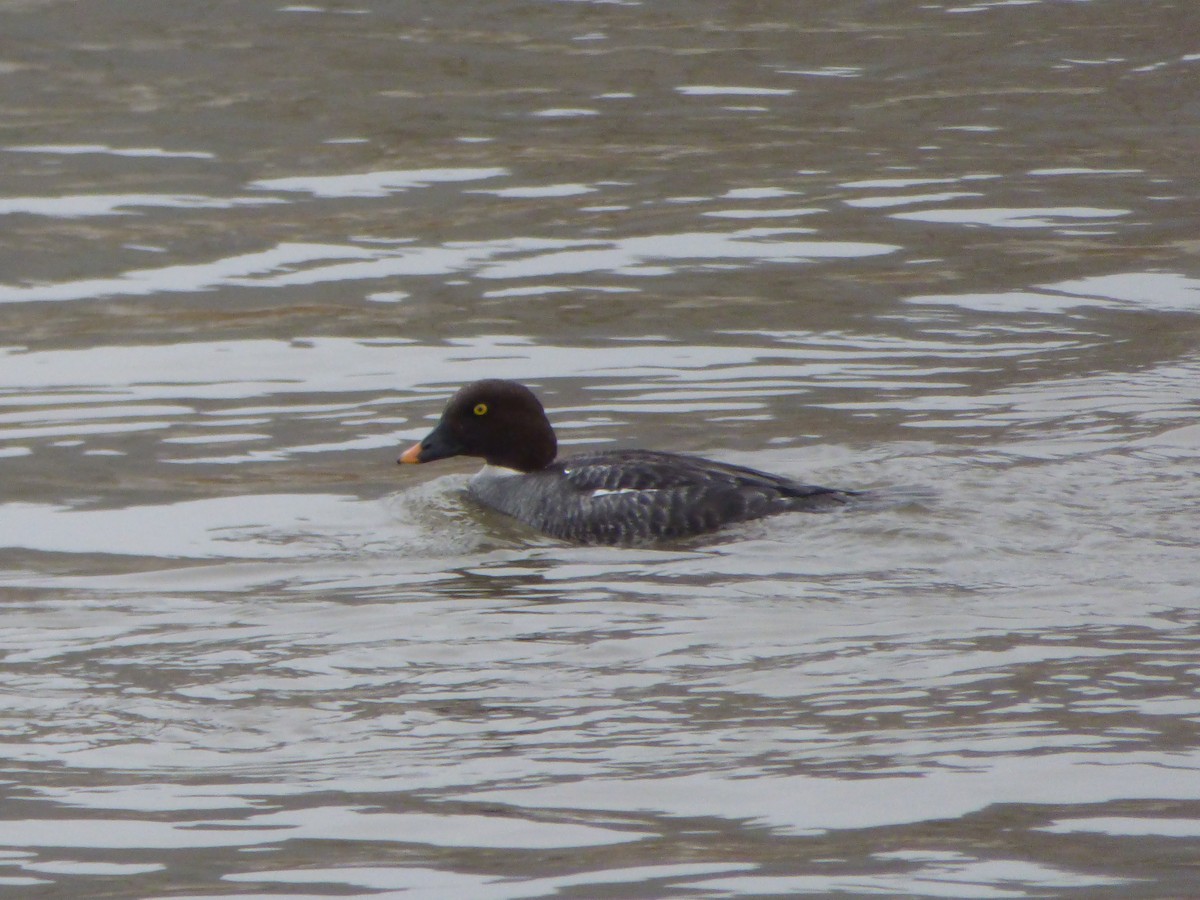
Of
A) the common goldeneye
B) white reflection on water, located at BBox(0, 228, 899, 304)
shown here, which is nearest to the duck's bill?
the common goldeneye

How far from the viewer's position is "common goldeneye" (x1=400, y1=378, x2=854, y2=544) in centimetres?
921

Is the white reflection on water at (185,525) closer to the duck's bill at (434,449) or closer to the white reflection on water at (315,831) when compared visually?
the duck's bill at (434,449)

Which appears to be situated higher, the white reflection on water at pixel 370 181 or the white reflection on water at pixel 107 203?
the white reflection on water at pixel 370 181

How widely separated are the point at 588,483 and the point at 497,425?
87 cm

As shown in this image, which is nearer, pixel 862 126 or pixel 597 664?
pixel 597 664

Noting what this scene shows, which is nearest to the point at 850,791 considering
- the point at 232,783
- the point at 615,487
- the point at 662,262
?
the point at 232,783

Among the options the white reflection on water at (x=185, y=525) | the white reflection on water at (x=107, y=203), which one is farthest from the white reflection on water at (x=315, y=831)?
the white reflection on water at (x=107, y=203)

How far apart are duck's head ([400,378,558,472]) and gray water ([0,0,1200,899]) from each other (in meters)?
0.34

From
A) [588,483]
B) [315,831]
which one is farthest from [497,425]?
[315,831]

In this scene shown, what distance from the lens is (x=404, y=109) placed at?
720 inches

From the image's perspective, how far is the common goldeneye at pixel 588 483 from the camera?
921 centimetres

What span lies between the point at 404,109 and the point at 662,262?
4947mm

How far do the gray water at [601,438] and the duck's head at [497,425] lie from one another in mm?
336

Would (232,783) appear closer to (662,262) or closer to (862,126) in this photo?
(662,262)
